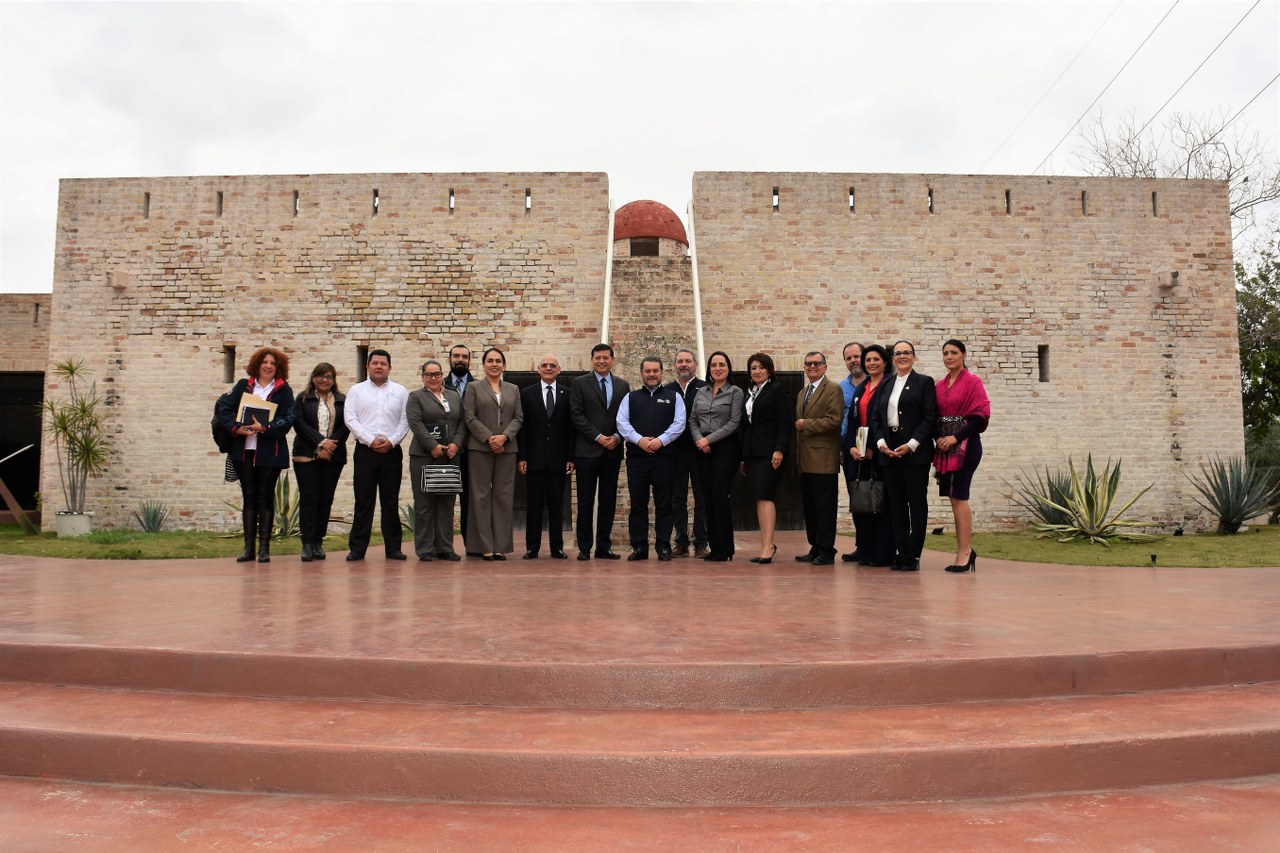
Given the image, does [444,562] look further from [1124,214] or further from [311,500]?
[1124,214]

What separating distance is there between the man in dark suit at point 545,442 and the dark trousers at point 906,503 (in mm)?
2664

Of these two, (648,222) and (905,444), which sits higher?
(648,222)

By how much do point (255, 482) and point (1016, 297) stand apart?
11708mm

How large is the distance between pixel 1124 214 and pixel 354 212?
1236 cm

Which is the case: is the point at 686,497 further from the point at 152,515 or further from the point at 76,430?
the point at 76,430

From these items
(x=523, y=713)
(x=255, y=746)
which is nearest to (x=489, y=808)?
(x=523, y=713)

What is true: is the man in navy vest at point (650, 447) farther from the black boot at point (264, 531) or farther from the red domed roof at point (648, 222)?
the red domed roof at point (648, 222)

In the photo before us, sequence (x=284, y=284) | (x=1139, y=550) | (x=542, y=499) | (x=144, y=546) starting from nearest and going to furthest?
(x=542, y=499)
(x=1139, y=550)
(x=144, y=546)
(x=284, y=284)

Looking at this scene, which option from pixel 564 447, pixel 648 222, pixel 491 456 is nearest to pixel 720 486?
pixel 564 447

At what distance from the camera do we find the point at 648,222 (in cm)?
2023

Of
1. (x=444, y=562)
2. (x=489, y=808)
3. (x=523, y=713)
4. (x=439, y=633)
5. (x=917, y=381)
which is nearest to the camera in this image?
(x=489, y=808)

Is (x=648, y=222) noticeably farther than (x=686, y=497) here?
Yes

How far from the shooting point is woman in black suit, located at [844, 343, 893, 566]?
284 inches

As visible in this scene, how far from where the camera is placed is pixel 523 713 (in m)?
3.27
